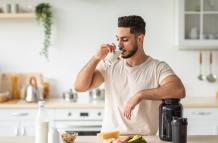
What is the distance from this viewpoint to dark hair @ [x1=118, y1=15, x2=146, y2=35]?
8.18ft

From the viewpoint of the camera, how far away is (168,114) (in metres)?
2.14

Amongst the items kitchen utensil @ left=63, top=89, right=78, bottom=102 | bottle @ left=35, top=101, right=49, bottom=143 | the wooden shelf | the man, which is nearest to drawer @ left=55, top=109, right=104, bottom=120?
kitchen utensil @ left=63, top=89, right=78, bottom=102

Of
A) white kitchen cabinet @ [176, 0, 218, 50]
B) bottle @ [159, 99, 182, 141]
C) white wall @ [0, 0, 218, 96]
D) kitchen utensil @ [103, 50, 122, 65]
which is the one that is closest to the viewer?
bottle @ [159, 99, 182, 141]

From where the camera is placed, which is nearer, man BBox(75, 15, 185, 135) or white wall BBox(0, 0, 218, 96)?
man BBox(75, 15, 185, 135)

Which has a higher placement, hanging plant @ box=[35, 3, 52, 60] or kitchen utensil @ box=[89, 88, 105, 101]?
hanging plant @ box=[35, 3, 52, 60]

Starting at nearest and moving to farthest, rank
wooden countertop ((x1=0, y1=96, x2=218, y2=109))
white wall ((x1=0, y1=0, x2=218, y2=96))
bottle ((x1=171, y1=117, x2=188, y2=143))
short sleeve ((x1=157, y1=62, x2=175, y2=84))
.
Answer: bottle ((x1=171, y1=117, x2=188, y2=143)) < short sleeve ((x1=157, y1=62, x2=175, y2=84)) < wooden countertop ((x1=0, y1=96, x2=218, y2=109)) < white wall ((x1=0, y1=0, x2=218, y2=96))

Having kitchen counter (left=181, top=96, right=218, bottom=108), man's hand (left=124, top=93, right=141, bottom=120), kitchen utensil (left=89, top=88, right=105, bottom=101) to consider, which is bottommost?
kitchen counter (left=181, top=96, right=218, bottom=108)

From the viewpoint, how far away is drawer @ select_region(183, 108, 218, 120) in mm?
3939

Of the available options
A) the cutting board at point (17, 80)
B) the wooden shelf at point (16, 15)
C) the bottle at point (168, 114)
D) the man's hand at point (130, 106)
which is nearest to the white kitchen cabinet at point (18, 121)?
the cutting board at point (17, 80)

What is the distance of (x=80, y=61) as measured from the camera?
14.4 feet

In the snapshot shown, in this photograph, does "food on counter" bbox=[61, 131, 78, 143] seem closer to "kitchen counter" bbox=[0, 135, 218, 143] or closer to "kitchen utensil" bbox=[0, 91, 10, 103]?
"kitchen counter" bbox=[0, 135, 218, 143]

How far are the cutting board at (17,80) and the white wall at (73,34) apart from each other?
5 centimetres

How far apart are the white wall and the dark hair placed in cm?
187

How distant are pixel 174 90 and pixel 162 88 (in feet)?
0.24
